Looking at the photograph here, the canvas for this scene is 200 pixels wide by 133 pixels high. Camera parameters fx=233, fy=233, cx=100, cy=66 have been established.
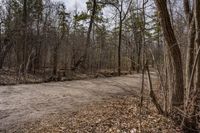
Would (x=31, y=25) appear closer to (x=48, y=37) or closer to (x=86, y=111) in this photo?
(x=48, y=37)

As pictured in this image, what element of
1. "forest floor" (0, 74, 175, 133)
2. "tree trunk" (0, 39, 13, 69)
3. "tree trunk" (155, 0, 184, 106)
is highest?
"tree trunk" (0, 39, 13, 69)

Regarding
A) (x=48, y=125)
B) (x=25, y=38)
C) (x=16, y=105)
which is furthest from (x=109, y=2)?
(x=48, y=125)

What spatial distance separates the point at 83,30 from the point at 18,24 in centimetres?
705

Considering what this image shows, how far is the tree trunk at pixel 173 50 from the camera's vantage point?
15.0ft

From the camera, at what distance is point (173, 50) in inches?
185

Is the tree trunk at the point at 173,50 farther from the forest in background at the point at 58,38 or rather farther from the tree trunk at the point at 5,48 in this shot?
the tree trunk at the point at 5,48

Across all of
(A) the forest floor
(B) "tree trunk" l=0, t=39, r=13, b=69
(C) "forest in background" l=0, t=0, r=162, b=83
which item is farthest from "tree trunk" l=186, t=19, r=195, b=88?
(B) "tree trunk" l=0, t=39, r=13, b=69

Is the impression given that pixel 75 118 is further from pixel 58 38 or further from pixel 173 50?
pixel 58 38

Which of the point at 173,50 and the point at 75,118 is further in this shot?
the point at 75,118

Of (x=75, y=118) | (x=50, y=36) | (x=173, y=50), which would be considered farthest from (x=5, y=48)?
(x=173, y=50)

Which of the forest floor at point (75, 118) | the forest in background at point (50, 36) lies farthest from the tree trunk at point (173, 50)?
the forest in background at point (50, 36)

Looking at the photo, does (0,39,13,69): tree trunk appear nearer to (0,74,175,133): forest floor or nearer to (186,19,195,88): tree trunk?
(0,74,175,133): forest floor

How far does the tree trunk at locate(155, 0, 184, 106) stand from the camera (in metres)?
4.59

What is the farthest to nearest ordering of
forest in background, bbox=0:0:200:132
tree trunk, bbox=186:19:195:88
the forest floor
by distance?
1. forest in background, bbox=0:0:200:132
2. tree trunk, bbox=186:19:195:88
3. the forest floor
